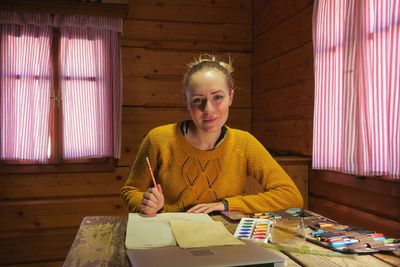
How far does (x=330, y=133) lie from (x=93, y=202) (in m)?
2.43

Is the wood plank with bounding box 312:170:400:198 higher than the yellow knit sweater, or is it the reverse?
the yellow knit sweater

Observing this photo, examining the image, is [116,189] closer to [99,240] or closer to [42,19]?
[42,19]

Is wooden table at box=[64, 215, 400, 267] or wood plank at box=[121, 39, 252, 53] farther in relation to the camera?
wood plank at box=[121, 39, 252, 53]

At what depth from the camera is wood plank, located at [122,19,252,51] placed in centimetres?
398

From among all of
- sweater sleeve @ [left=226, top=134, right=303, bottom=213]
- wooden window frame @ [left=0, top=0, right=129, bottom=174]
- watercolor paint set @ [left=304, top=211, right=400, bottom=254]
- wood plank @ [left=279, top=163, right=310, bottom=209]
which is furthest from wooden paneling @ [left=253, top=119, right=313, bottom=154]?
watercolor paint set @ [left=304, top=211, right=400, bottom=254]

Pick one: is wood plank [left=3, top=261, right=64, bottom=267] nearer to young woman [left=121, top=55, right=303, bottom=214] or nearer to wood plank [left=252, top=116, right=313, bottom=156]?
wood plank [left=252, top=116, right=313, bottom=156]

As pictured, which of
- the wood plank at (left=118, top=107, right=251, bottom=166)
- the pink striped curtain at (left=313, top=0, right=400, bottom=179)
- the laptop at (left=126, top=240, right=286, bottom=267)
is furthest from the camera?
the wood plank at (left=118, top=107, right=251, bottom=166)

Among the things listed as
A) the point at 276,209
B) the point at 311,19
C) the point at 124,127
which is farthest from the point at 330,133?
the point at 124,127

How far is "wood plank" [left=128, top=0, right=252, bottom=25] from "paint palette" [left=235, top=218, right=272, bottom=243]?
10.6ft

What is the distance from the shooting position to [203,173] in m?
1.59

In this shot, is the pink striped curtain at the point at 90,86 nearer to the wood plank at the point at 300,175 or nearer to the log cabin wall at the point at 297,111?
the log cabin wall at the point at 297,111

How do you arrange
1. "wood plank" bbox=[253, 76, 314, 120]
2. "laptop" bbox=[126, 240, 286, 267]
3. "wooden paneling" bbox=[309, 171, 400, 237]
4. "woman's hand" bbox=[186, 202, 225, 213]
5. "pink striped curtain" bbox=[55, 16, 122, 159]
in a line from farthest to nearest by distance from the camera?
"pink striped curtain" bbox=[55, 16, 122, 159]
"wood plank" bbox=[253, 76, 314, 120]
"wooden paneling" bbox=[309, 171, 400, 237]
"woman's hand" bbox=[186, 202, 225, 213]
"laptop" bbox=[126, 240, 286, 267]

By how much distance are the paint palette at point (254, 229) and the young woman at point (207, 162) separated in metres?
0.22

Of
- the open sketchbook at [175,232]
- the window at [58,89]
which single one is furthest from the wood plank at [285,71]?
the open sketchbook at [175,232]
